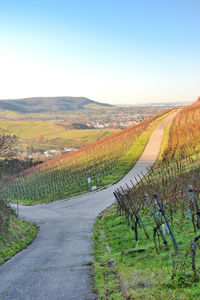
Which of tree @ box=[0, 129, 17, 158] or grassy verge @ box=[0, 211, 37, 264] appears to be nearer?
grassy verge @ box=[0, 211, 37, 264]

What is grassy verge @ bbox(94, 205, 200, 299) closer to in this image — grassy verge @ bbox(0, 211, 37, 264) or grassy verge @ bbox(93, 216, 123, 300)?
grassy verge @ bbox(93, 216, 123, 300)

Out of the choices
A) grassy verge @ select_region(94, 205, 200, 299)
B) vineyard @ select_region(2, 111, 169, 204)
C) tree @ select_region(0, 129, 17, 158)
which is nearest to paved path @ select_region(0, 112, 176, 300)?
grassy verge @ select_region(94, 205, 200, 299)

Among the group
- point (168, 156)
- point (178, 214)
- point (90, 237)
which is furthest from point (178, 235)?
point (168, 156)

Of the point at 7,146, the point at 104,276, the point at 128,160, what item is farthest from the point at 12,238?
the point at 128,160

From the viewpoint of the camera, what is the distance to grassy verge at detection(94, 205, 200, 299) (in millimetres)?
7383

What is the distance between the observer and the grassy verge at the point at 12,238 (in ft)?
50.5

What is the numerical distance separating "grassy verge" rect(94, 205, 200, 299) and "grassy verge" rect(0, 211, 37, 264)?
4.24 metres

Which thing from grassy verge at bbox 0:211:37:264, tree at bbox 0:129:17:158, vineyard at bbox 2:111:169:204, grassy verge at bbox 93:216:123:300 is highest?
tree at bbox 0:129:17:158

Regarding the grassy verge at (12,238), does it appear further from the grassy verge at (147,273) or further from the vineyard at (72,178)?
the vineyard at (72,178)

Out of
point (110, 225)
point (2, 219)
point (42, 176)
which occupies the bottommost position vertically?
point (42, 176)

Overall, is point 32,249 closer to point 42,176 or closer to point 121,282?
point 121,282

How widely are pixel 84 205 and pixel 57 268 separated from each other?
2477cm

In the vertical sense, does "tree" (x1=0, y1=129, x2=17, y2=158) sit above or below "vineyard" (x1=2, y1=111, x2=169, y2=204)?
above

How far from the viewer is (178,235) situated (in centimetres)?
1257
